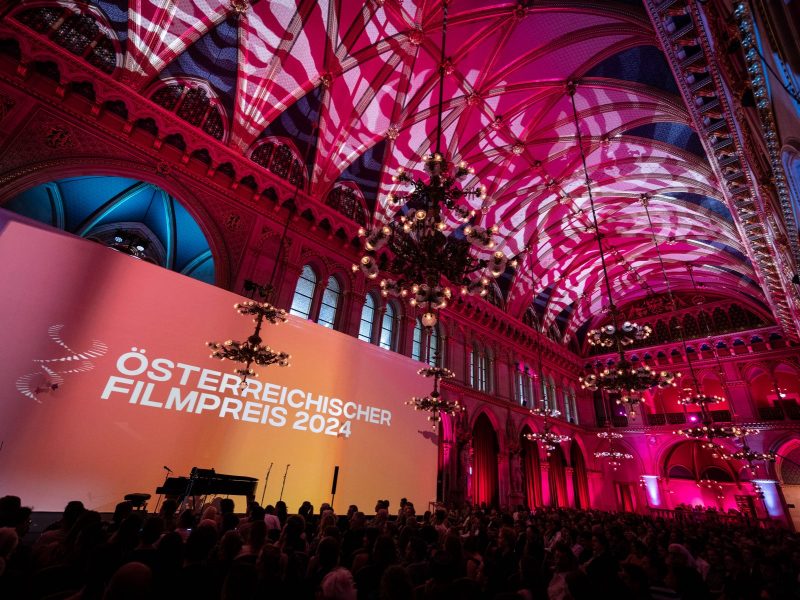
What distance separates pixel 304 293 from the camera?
11367 millimetres

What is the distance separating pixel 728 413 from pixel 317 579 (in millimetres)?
25206

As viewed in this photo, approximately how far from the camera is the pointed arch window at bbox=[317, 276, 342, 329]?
11.7 meters

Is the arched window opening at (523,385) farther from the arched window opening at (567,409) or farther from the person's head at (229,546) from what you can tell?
the person's head at (229,546)

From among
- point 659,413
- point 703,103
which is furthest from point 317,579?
point 659,413

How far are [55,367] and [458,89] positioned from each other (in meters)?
12.3

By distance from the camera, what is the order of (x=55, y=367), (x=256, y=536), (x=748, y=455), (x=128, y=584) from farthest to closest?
(x=748, y=455) → (x=55, y=367) → (x=256, y=536) → (x=128, y=584)

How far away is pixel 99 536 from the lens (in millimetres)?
3115

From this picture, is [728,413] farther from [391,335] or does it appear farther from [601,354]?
[391,335]

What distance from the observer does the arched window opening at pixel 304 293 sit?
36.1ft

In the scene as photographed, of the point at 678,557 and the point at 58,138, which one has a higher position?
the point at 58,138

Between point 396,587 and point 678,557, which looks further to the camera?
point 678,557

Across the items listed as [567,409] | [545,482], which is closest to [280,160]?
[545,482]

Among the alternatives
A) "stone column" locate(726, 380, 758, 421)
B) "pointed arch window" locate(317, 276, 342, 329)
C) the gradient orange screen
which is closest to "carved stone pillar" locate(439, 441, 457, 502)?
the gradient orange screen

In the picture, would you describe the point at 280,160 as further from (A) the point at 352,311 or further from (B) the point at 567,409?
(B) the point at 567,409
